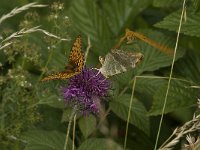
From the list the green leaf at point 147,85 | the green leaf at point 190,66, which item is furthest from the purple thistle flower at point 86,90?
the green leaf at point 190,66

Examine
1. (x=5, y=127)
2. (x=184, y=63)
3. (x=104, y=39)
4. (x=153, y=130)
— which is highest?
(x=104, y=39)

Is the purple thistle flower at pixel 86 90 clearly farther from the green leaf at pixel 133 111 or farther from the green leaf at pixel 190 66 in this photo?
the green leaf at pixel 190 66

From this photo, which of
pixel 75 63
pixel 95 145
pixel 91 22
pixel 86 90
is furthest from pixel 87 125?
pixel 91 22

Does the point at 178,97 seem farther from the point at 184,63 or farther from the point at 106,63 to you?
the point at 106,63

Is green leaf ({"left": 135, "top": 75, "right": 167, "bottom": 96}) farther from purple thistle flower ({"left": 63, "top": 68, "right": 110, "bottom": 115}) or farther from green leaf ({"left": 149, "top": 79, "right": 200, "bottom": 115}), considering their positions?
purple thistle flower ({"left": 63, "top": 68, "right": 110, "bottom": 115})

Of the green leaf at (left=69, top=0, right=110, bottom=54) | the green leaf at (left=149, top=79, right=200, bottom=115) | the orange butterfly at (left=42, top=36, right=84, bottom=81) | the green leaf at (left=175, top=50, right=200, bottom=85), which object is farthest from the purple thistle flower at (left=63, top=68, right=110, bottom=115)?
the green leaf at (left=175, top=50, right=200, bottom=85)

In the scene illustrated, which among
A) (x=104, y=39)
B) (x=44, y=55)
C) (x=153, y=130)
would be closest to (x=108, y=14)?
(x=104, y=39)
